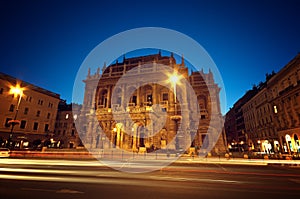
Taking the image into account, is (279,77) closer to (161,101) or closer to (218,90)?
(218,90)

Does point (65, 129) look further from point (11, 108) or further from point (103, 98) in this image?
point (103, 98)

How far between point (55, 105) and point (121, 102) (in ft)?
67.1

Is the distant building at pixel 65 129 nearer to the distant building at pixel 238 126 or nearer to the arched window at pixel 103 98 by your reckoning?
the arched window at pixel 103 98

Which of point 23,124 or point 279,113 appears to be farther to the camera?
point 23,124

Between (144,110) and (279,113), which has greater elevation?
(279,113)

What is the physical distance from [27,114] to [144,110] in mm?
28059

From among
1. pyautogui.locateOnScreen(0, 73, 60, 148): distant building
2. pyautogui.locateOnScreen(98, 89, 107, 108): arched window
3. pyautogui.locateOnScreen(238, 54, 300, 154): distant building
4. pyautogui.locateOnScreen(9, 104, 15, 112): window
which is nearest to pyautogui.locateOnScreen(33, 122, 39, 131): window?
pyautogui.locateOnScreen(0, 73, 60, 148): distant building

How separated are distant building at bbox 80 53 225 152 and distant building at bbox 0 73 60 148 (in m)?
9.90

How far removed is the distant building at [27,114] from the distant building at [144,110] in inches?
390

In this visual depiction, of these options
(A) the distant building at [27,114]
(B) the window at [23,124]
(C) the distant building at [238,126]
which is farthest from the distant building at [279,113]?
(B) the window at [23,124]

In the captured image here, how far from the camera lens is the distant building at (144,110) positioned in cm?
3147

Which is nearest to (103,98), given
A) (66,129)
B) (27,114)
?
(27,114)

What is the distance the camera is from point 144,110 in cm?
3128

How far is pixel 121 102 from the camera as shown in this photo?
125 feet
